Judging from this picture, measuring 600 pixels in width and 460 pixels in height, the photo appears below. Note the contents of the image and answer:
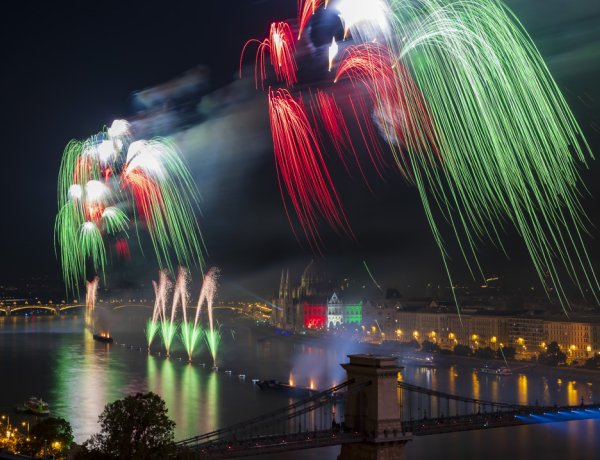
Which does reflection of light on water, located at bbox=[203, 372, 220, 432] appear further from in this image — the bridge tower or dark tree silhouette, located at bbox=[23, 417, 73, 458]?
the bridge tower

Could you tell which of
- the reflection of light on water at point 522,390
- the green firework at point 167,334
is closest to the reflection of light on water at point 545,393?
the reflection of light on water at point 522,390

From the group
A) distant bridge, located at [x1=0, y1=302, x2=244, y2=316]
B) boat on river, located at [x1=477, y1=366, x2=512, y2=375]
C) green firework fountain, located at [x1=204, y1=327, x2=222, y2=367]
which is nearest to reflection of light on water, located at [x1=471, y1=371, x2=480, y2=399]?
boat on river, located at [x1=477, y1=366, x2=512, y2=375]

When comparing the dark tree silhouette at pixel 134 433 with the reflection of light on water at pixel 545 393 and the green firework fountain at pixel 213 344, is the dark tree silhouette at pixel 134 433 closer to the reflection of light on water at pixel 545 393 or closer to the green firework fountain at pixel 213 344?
the reflection of light on water at pixel 545 393

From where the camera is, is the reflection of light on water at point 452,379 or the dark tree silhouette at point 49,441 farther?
the reflection of light on water at point 452,379

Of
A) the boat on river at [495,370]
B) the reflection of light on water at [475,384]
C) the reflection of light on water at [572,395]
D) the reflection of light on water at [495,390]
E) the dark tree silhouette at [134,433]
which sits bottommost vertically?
the reflection of light on water at [572,395]

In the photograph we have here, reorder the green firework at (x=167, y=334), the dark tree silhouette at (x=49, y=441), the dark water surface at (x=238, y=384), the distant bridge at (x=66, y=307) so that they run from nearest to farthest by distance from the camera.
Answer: the dark tree silhouette at (x=49, y=441) → the dark water surface at (x=238, y=384) → the green firework at (x=167, y=334) → the distant bridge at (x=66, y=307)

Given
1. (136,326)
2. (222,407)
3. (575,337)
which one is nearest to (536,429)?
(222,407)
